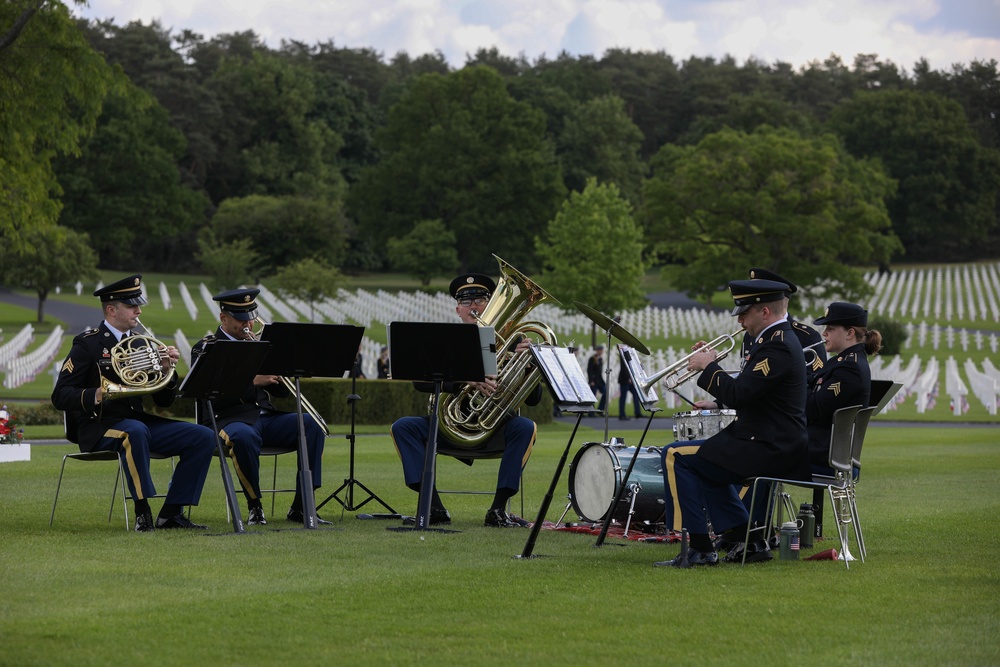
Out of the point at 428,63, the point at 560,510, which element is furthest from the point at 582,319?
the point at 428,63

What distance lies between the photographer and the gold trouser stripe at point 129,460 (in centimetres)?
1068

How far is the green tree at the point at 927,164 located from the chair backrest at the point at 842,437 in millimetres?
100931

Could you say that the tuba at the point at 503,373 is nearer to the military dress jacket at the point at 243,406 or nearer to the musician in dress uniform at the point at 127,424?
the military dress jacket at the point at 243,406

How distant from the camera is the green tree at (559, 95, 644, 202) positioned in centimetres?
9762

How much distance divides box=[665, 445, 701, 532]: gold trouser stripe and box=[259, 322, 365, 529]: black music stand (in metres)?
2.99

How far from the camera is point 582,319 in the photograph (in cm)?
6019

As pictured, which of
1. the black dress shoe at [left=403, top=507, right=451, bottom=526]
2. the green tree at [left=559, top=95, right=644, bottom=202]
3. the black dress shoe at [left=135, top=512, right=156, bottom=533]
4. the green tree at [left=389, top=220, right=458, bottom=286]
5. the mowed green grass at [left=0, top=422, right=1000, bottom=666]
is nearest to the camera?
the mowed green grass at [left=0, top=422, right=1000, bottom=666]

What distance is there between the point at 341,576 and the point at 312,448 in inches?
139

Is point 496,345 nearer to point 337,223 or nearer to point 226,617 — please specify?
point 226,617

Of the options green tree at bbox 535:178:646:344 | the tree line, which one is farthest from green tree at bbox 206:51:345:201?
green tree at bbox 535:178:646:344

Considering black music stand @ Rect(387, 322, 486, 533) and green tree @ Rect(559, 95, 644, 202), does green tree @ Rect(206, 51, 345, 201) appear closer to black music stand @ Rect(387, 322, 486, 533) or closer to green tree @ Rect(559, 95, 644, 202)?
green tree @ Rect(559, 95, 644, 202)

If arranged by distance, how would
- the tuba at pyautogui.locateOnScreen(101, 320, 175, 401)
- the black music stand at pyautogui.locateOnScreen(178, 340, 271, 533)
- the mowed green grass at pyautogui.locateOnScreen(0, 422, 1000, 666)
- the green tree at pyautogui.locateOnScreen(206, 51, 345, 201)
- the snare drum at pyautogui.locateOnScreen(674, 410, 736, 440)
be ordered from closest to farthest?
the mowed green grass at pyautogui.locateOnScreen(0, 422, 1000, 666)
the snare drum at pyautogui.locateOnScreen(674, 410, 736, 440)
the black music stand at pyautogui.locateOnScreen(178, 340, 271, 533)
the tuba at pyautogui.locateOnScreen(101, 320, 175, 401)
the green tree at pyautogui.locateOnScreen(206, 51, 345, 201)

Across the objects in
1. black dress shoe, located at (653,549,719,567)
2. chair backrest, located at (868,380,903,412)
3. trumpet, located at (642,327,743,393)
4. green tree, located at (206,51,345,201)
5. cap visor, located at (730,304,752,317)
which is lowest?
black dress shoe, located at (653,549,719,567)

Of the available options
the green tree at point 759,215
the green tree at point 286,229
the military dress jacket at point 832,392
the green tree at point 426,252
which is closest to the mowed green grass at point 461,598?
the military dress jacket at point 832,392
